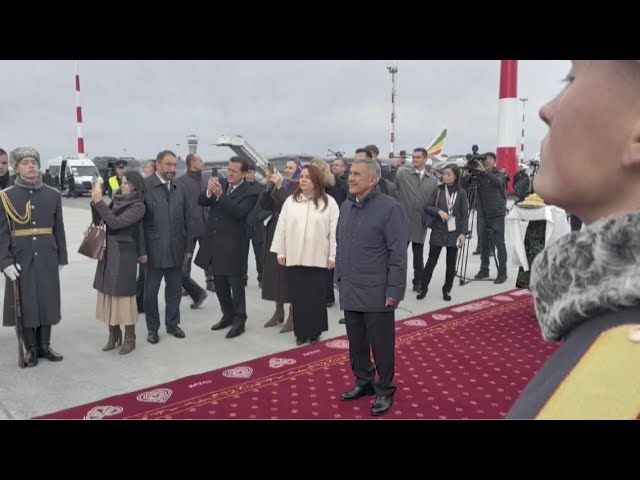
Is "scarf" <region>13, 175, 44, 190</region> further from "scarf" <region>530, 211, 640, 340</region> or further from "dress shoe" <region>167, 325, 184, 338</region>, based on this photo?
"scarf" <region>530, 211, 640, 340</region>

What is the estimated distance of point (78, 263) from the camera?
7.45 meters

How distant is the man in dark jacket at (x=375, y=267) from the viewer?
288 centimetres

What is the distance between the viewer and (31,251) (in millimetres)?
3637

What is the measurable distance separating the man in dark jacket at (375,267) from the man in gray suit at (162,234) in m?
1.80

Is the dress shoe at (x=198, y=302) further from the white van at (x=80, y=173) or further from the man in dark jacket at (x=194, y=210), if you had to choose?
the white van at (x=80, y=173)

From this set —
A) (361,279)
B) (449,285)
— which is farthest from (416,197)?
(361,279)

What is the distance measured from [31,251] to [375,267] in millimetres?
2497

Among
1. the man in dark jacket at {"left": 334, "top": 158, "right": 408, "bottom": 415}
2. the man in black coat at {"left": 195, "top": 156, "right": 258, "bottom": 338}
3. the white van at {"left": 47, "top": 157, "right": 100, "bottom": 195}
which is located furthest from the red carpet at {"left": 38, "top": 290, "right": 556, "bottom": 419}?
the white van at {"left": 47, "top": 157, "right": 100, "bottom": 195}

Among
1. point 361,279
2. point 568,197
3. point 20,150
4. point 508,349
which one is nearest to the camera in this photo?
point 568,197

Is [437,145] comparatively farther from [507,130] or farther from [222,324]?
[222,324]

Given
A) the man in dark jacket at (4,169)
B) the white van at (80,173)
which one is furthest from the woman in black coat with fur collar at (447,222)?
the white van at (80,173)

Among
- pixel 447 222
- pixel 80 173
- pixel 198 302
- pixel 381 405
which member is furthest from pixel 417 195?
pixel 80 173

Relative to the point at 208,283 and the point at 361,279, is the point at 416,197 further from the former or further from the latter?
the point at 361,279
